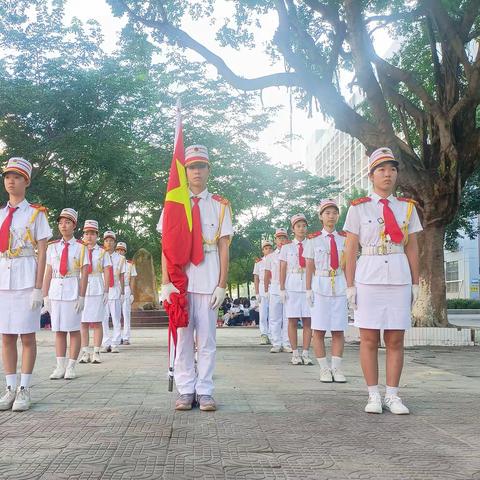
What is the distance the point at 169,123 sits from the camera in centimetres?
2616

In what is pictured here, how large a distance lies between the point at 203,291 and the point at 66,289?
3.24 m

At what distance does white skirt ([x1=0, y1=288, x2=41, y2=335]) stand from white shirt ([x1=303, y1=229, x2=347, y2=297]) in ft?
12.3

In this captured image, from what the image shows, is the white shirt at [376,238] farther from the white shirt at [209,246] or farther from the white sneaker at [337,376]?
the white sneaker at [337,376]

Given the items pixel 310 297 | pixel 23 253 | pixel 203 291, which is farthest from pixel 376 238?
pixel 23 253

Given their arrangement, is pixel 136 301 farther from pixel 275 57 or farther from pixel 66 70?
pixel 275 57

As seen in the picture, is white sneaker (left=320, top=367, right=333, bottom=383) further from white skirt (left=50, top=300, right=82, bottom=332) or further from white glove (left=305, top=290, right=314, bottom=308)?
white skirt (left=50, top=300, right=82, bottom=332)

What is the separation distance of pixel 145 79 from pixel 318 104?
11043 millimetres

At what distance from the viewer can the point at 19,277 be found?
5969 millimetres

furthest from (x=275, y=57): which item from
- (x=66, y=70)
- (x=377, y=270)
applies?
(x=377, y=270)

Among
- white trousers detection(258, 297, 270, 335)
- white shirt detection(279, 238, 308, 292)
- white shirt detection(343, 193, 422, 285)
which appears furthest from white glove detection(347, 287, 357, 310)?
white trousers detection(258, 297, 270, 335)

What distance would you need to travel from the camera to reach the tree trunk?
14422mm

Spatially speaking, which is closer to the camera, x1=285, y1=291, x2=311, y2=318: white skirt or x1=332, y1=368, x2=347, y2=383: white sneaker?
x1=332, y1=368, x2=347, y2=383: white sneaker

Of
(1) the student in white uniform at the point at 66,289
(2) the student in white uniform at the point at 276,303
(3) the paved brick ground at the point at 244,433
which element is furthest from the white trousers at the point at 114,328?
(3) the paved brick ground at the point at 244,433

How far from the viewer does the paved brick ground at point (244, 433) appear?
3.61 m
